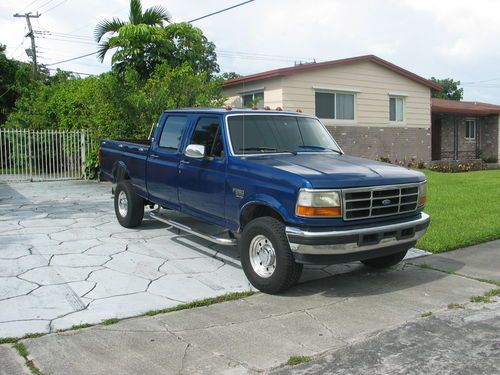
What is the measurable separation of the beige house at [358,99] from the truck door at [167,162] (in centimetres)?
959

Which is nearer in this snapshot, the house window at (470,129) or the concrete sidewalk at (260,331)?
the concrete sidewalk at (260,331)

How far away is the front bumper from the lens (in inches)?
200

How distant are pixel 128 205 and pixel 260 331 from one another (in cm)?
452

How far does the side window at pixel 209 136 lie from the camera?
649cm

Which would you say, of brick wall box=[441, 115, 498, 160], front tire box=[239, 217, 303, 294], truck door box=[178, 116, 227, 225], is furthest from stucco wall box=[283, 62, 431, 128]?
front tire box=[239, 217, 303, 294]

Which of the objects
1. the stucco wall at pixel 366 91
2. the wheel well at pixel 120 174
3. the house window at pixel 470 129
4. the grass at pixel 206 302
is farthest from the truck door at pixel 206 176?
the house window at pixel 470 129

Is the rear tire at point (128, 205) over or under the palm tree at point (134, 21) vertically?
under

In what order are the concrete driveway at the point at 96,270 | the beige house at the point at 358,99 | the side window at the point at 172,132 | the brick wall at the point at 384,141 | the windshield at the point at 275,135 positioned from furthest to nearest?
the brick wall at the point at 384,141 → the beige house at the point at 358,99 → the side window at the point at 172,132 → the windshield at the point at 275,135 → the concrete driveway at the point at 96,270

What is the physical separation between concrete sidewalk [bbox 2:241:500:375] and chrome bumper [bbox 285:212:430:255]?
1.95 feet

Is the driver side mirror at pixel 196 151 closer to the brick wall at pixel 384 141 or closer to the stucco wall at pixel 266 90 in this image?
the stucco wall at pixel 266 90

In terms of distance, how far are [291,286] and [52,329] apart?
237 centimetres

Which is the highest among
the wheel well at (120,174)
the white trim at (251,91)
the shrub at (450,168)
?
the white trim at (251,91)

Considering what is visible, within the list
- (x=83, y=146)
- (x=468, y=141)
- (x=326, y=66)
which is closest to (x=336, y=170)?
(x=83, y=146)

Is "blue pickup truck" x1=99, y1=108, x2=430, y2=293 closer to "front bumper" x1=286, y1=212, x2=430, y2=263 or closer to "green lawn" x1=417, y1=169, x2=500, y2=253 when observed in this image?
"front bumper" x1=286, y1=212, x2=430, y2=263
